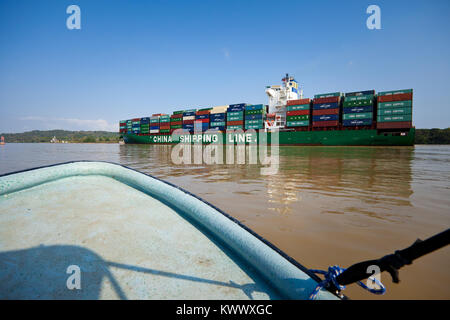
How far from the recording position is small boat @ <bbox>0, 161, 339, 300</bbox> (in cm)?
110

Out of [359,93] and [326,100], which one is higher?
[359,93]

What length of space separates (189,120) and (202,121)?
383cm

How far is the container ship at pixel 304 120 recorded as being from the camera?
91.5ft

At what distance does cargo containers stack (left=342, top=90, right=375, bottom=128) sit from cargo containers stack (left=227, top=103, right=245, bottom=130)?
57.6 ft

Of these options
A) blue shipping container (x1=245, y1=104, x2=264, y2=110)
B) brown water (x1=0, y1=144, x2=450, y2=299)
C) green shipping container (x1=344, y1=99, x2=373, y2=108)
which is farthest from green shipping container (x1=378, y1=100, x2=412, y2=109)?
brown water (x1=0, y1=144, x2=450, y2=299)

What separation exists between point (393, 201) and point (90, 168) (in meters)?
5.90

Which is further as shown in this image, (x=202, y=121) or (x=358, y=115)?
(x=202, y=121)

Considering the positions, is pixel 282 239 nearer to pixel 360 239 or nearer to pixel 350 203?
pixel 360 239

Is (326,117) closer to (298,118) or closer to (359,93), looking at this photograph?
(298,118)

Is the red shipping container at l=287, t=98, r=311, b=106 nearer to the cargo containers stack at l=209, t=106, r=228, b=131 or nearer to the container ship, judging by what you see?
the container ship

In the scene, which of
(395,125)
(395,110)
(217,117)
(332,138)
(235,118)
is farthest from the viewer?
(217,117)

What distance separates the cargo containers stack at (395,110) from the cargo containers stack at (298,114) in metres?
9.67

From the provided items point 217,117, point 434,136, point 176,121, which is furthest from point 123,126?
point 434,136

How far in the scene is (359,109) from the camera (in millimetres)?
29750
